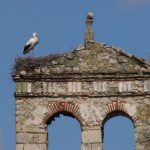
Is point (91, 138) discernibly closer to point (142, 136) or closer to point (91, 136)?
point (91, 136)

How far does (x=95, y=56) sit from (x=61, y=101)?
1392 millimetres

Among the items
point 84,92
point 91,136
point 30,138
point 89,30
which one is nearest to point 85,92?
point 84,92

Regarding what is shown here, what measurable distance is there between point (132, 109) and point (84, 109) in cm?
114

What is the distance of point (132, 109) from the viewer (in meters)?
46.0

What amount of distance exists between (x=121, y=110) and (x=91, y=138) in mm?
997

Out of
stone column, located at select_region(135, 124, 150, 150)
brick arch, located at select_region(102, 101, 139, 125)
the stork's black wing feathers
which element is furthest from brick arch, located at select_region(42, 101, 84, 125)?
the stork's black wing feathers

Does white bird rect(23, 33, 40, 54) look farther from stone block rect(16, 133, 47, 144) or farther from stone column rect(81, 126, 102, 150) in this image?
stone column rect(81, 126, 102, 150)

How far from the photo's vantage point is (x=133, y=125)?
151ft

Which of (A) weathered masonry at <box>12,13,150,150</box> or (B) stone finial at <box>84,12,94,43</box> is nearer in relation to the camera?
(A) weathered masonry at <box>12,13,150,150</box>

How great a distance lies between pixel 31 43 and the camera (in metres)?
46.7

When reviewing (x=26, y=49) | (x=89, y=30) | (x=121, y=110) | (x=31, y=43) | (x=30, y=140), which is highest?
(x=89, y=30)

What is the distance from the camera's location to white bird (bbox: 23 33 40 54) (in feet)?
153

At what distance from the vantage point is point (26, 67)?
4641 centimetres

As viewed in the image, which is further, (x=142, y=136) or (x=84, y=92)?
(x=84, y=92)
